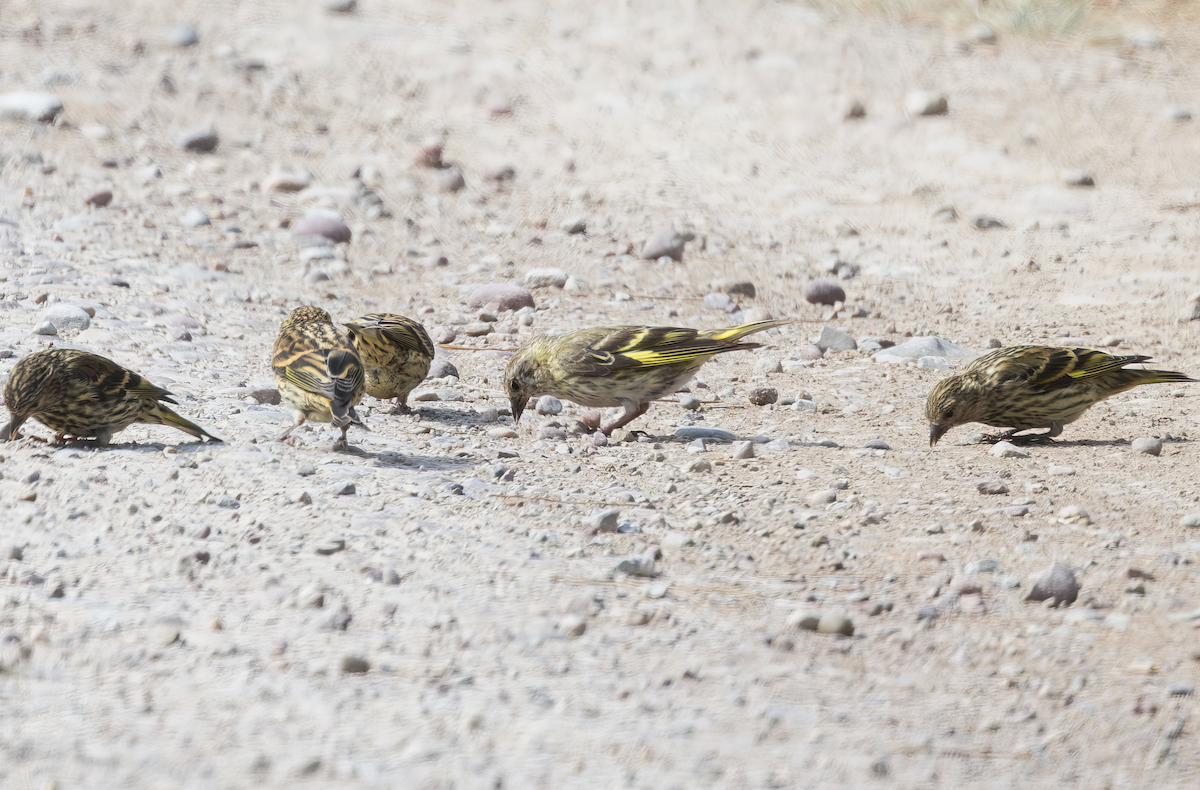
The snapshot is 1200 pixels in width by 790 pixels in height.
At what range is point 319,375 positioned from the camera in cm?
584

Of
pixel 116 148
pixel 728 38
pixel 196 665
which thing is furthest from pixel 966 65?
pixel 196 665

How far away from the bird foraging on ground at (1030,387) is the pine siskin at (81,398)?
3866 millimetres

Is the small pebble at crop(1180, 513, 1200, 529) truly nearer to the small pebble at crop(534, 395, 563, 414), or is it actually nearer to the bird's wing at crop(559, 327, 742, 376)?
the bird's wing at crop(559, 327, 742, 376)

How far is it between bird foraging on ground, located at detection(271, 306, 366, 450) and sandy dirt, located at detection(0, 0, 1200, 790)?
0.25 m

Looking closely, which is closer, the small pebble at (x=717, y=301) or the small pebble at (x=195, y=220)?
the small pebble at (x=717, y=301)

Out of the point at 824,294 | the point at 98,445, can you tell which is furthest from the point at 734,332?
the point at 98,445

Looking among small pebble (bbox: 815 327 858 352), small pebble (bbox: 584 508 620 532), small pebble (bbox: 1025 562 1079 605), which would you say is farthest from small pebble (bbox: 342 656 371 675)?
small pebble (bbox: 815 327 858 352)

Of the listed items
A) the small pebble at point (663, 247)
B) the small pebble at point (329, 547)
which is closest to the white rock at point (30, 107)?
the small pebble at point (663, 247)

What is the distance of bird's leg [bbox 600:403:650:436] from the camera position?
270 inches

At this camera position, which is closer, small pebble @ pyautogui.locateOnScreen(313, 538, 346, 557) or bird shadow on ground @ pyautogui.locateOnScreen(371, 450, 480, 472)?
small pebble @ pyautogui.locateOnScreen(313, 538, 346, 557)

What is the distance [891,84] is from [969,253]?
3061 millimetres

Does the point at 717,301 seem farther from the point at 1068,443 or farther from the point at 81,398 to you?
the point at 81,398

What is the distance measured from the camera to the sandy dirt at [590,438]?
3498mm

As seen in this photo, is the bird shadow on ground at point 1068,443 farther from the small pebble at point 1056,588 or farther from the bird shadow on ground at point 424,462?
the bird shadow on ground at point 424,462
